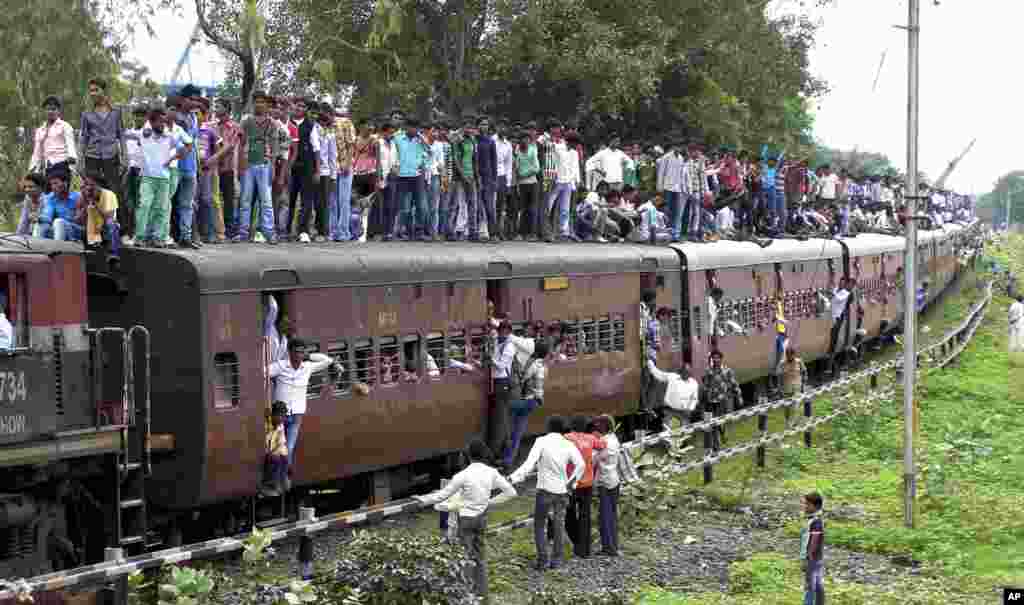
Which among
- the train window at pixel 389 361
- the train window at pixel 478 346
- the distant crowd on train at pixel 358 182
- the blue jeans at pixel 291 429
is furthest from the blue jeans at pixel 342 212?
the blue jeans at pixel 291 429

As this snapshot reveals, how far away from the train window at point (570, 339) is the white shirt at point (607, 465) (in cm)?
491

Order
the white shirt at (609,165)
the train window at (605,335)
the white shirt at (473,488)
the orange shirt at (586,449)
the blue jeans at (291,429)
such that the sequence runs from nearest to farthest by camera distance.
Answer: the white shirt at (473,488)
the blue jeans at (291,429)
the orange shirt at (586,449)
the train window at (605,335)
the white shirt at (609,165)

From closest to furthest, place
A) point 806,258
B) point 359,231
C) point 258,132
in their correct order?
point 258,132 → point 359,231 → point 806,258

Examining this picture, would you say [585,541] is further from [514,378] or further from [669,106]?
[669,106]

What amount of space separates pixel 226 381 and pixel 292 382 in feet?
2.75

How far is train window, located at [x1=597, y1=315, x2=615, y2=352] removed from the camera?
64.1 ft

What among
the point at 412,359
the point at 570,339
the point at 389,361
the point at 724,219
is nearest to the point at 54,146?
the point at 389,361

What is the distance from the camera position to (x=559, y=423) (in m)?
12.8

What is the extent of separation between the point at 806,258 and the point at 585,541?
51.7 ft

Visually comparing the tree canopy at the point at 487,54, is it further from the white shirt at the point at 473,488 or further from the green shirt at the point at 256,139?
the white shirt at the point at 473,488

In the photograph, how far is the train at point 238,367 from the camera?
34.8 ft

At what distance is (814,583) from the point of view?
1139 centimetres

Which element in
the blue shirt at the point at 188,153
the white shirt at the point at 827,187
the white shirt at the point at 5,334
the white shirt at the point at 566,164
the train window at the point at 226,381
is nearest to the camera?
the white shirt at the point at 5,334

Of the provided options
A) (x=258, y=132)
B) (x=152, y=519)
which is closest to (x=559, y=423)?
(x=152, y=519)
